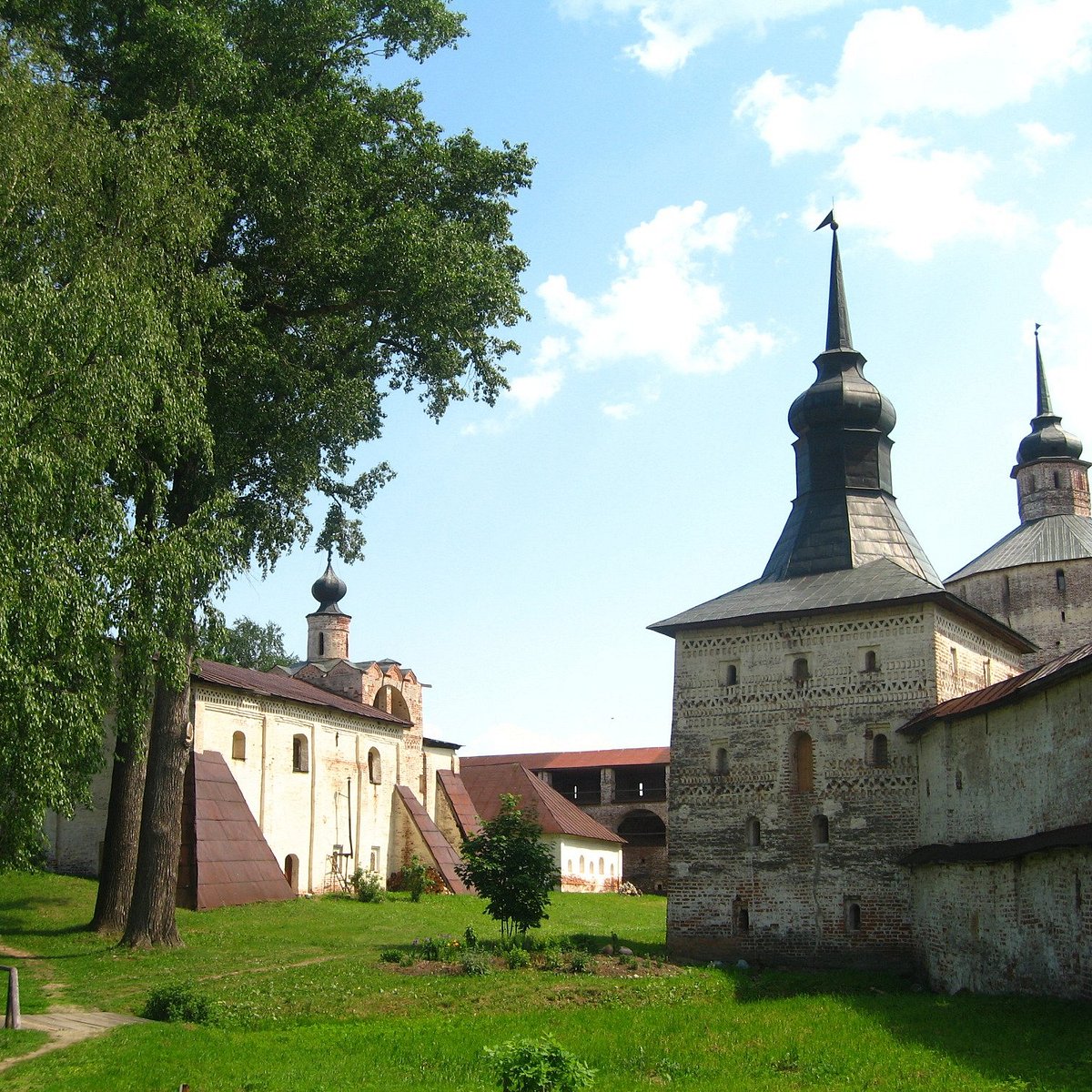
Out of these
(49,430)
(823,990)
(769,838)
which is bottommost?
(823,990)

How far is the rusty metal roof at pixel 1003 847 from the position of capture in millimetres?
14328

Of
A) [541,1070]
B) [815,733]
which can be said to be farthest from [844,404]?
[541,1070]

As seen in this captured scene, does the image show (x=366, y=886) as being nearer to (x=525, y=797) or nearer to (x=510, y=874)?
(x=510, y=874)

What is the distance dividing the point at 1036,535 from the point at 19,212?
29492 millimetres

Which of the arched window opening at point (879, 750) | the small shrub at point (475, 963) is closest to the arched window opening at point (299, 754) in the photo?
the small shrub at point (475, 963)

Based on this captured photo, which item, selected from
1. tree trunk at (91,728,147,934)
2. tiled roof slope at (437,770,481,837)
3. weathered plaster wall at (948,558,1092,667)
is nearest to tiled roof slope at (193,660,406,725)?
tiled roof slope at (437,770,481,837)

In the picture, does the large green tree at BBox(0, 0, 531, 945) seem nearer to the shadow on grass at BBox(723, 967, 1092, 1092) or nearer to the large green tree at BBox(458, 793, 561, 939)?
the large green tree at BBox(458, 793, 561, 939)

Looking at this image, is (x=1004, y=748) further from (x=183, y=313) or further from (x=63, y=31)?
(x=63, y=31)

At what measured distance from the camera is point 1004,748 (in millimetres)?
17672

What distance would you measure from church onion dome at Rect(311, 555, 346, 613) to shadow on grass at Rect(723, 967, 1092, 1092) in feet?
96.2

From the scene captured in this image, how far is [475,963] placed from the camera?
1791cm

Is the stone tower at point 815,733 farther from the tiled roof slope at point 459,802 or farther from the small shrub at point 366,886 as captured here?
the tiled roof slope at point 459,802

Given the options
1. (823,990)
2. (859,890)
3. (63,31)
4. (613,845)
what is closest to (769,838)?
(859,890)

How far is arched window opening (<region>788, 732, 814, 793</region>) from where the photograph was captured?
22859 millimetres
